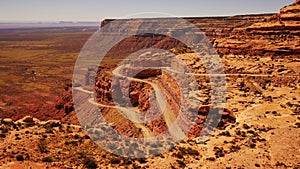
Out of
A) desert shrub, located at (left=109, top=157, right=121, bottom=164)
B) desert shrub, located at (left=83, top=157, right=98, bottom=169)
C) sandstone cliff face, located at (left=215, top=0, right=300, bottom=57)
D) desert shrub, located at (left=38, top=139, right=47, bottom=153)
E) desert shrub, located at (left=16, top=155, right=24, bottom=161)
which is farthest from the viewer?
sandstone cliff face, located at (left=215, top=0, right=300, bottom=57)

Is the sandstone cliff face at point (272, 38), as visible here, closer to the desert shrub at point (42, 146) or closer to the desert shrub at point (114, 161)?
the desert shrub at point (114, 161)

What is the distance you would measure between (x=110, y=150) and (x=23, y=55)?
14307 cm

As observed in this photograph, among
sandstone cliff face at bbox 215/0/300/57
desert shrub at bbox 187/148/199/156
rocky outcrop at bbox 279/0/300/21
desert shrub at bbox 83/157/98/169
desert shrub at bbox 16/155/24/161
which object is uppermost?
rocky outcrop at bbox 279/0/300/21

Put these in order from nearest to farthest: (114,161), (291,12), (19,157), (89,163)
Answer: (89,163) < (19,157) < (114,161) < (291,12)

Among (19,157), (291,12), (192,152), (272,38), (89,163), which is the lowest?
(192,152)

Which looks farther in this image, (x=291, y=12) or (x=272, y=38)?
(x=272, y=38)

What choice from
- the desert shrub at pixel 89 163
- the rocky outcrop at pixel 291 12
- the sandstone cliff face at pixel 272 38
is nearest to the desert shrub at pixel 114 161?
the desert shrub at pixel 89 163

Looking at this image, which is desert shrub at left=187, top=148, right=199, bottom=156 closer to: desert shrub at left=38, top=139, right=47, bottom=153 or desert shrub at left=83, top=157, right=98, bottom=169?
desert shrub at left=83, top=157, right=98, bottom=169

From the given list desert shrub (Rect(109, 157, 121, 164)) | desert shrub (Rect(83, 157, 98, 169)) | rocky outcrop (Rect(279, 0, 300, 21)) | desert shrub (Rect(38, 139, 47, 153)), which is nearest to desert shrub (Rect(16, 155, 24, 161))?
desert shrub (Rect(38, 139, 47, 153))

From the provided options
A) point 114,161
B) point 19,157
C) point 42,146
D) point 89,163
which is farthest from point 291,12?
point 19,157

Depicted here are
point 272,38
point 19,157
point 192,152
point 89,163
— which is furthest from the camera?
point 272,38

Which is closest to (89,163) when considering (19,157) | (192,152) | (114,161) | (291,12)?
(114,161)

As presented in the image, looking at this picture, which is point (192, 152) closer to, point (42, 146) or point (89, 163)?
point (89, 163)

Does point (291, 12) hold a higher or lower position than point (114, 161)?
higher
